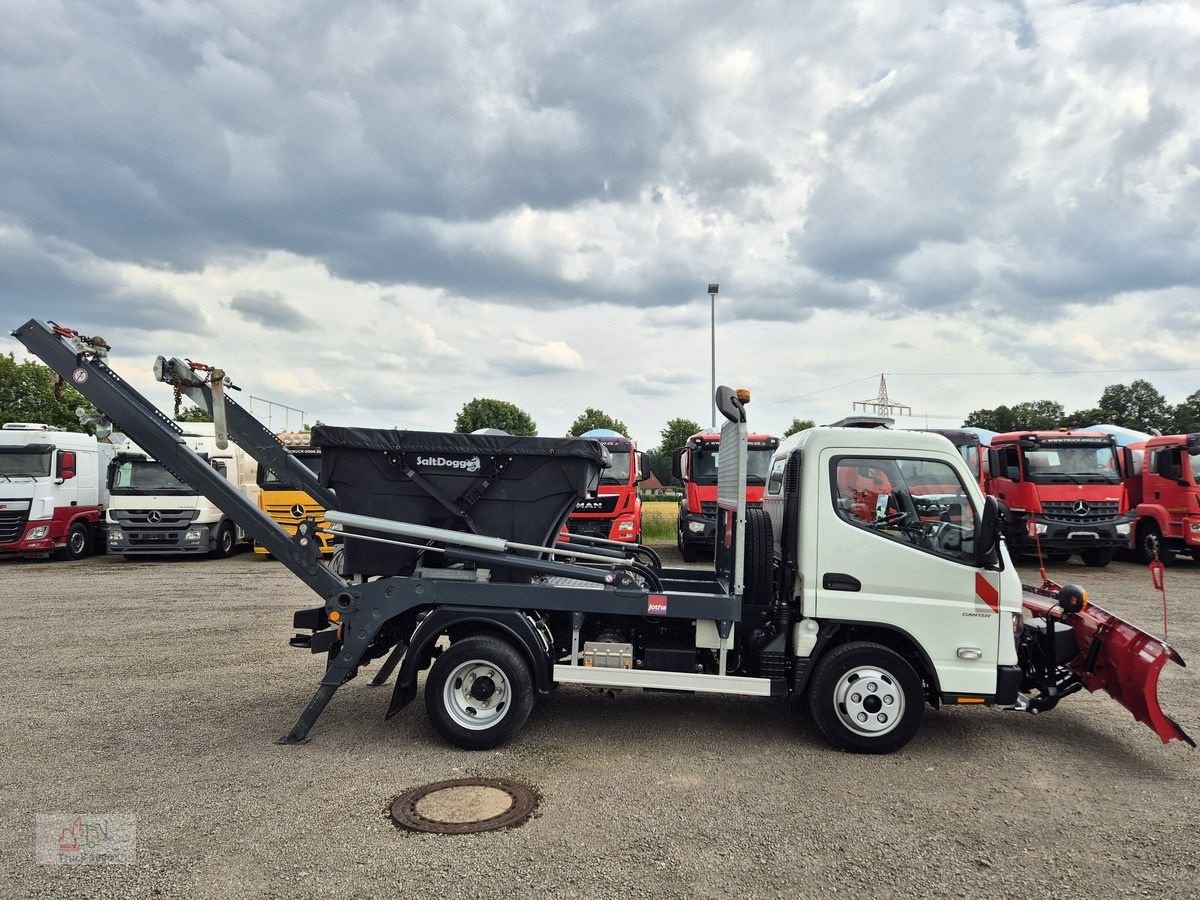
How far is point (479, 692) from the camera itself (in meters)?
5.57

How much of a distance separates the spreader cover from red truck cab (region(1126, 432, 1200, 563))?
47.0 feet

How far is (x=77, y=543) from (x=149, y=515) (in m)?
2.64

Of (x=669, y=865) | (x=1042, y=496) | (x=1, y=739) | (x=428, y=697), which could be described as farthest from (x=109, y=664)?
(x=1042, y=496)

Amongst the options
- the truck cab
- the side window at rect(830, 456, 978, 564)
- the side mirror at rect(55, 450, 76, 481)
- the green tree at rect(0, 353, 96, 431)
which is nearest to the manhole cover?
the side window at rect(830, 456, 978, 564)

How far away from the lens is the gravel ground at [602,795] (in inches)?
152

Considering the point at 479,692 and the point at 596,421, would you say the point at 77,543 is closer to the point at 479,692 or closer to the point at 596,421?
the point at 479,692

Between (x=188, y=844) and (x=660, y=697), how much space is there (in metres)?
3.80

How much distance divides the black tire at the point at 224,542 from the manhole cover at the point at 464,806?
15.4m

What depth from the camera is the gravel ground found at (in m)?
3.87

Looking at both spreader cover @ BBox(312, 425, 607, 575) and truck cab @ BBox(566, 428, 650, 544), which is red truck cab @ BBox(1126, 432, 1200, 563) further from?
spreader cover @ BBox(312, 425, 607, 575)

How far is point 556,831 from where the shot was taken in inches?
171

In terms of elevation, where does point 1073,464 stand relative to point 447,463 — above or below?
above

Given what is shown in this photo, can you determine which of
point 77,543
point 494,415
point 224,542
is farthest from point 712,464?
point 494,415

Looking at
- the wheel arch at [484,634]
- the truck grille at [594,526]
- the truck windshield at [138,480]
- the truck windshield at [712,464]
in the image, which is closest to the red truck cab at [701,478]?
the truck windshield at [712,464]
